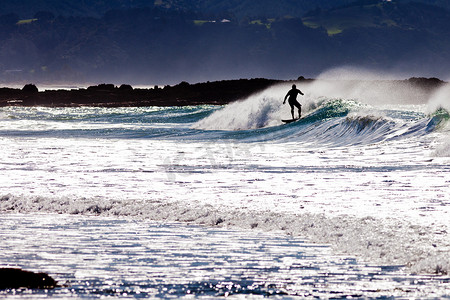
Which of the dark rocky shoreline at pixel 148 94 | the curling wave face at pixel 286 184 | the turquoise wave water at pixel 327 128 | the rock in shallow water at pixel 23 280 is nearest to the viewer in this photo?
the rock in shallow water at pixel 23 280

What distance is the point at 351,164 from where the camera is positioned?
70.1 feet

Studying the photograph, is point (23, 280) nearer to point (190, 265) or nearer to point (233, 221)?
point (190, 265)

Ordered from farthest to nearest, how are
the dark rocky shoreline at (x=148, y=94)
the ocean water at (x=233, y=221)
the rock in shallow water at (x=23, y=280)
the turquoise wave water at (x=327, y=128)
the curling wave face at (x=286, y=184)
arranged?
the dark rocky shoreline at (x=148, y=94) < the turquoise wave water at (x=327, y=128) < the curling wave face at (x=286, y=184) < the ocean water at (x=233, y=221) < the rock in shallow water at (x=23, y=280)

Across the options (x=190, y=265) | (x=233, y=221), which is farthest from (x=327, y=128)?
(x=190, y=265)

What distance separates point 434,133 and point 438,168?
918 centimetres

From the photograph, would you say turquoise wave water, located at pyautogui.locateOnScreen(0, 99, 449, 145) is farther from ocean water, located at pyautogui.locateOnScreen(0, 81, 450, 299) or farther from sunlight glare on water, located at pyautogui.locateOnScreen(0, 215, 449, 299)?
sunlight glare on water, located at pyautogui.locateOnScreen(0, 215, 449, 299)

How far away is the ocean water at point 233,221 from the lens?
356 inches

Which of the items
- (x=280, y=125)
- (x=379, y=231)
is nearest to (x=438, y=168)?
(x=379, y=231)

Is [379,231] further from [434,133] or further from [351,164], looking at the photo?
[434,133]

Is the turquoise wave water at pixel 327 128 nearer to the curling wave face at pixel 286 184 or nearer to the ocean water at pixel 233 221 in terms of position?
the curling wave face at pixel 286 184

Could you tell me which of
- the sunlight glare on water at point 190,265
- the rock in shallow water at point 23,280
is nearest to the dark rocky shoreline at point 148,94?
the sunlight glare on water at point 190,265

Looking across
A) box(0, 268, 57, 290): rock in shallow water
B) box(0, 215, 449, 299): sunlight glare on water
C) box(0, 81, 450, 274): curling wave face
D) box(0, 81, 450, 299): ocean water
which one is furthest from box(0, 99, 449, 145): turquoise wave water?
box(0, 268, 57, 290): rock in shallow water

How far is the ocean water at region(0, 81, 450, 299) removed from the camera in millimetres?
9039

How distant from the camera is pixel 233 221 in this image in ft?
42.5
